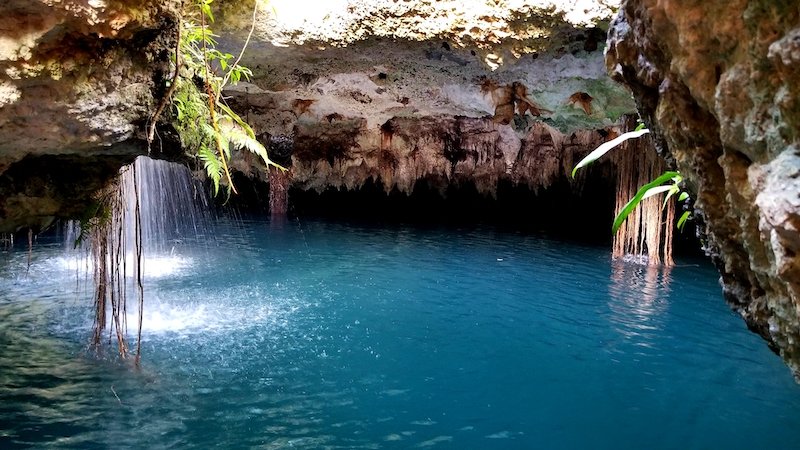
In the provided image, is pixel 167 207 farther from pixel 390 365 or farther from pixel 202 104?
pixel 202 104

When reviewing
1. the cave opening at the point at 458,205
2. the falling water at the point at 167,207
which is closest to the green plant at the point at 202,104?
the falling water at the point at 167,207

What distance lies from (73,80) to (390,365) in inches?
118

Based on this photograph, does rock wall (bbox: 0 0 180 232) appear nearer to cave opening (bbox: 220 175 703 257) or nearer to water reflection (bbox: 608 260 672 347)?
water reflection (bbox: 608 260 672 347)

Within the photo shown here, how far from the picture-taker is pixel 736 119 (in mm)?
1401

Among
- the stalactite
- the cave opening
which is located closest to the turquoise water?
the stalactite

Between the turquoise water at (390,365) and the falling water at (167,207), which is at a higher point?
the falling water at (167,207)

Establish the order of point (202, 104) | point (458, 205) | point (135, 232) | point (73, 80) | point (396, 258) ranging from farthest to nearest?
point (458, 205)
point (396, 258)
point (135, 232)
point (202, 104)
point (73, 80)

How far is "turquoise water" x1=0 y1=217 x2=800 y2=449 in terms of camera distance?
3.34 m

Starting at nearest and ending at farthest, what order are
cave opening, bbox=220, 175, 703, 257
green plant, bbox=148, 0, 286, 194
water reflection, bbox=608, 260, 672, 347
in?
green plant, bbox=148, 0, 286, 194 < water reflection, bbox=608, 260, 672, 347 < cave opening, bbox=220, 175, 703, 257

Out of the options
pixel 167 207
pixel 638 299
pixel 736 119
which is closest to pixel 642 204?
pixel 638 299

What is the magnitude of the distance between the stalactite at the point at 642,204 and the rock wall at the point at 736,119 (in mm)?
7751

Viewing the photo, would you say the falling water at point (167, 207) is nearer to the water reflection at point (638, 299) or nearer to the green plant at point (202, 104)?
the green plant at point (202, 104)

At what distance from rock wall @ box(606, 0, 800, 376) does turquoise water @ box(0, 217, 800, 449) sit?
1918 mm

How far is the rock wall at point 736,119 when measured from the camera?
121cm
